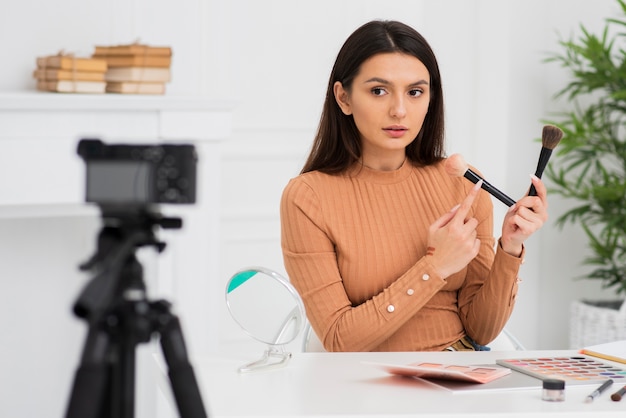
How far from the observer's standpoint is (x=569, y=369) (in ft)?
5.94

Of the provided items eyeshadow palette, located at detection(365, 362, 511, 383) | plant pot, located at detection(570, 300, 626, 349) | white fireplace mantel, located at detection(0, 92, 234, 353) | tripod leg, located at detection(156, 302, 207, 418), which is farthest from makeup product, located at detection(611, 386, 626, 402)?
plant pot, located at detection(570, 300, 626, 349)

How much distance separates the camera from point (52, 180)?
2.87 meters

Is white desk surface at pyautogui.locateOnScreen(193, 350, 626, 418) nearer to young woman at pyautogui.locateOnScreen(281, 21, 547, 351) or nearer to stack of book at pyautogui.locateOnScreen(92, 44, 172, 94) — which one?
young woman at pyautogui.locateOnScreen(281, 21, 547, 351)

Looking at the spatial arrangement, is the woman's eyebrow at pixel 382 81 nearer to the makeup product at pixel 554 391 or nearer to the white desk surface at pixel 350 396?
the white desk surface at pixel 350 396

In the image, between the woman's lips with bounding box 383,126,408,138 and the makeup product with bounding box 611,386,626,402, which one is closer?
the makeup product with bounding box 611,386,626,402

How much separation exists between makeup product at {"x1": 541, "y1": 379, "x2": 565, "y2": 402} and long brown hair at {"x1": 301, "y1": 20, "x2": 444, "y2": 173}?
851mm

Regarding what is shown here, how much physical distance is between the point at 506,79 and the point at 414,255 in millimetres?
2123

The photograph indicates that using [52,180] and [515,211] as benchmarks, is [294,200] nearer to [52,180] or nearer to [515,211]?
[515,211]

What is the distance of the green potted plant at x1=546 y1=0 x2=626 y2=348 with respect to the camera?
3873mm

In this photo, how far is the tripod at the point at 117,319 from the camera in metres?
1.03

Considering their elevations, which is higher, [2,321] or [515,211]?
[515,211]

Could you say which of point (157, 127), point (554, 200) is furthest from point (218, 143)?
point (554, 200)

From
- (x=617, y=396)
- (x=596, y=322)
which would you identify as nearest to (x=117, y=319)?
(x=617, y=396)

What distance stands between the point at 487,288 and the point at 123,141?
1.23 meters
